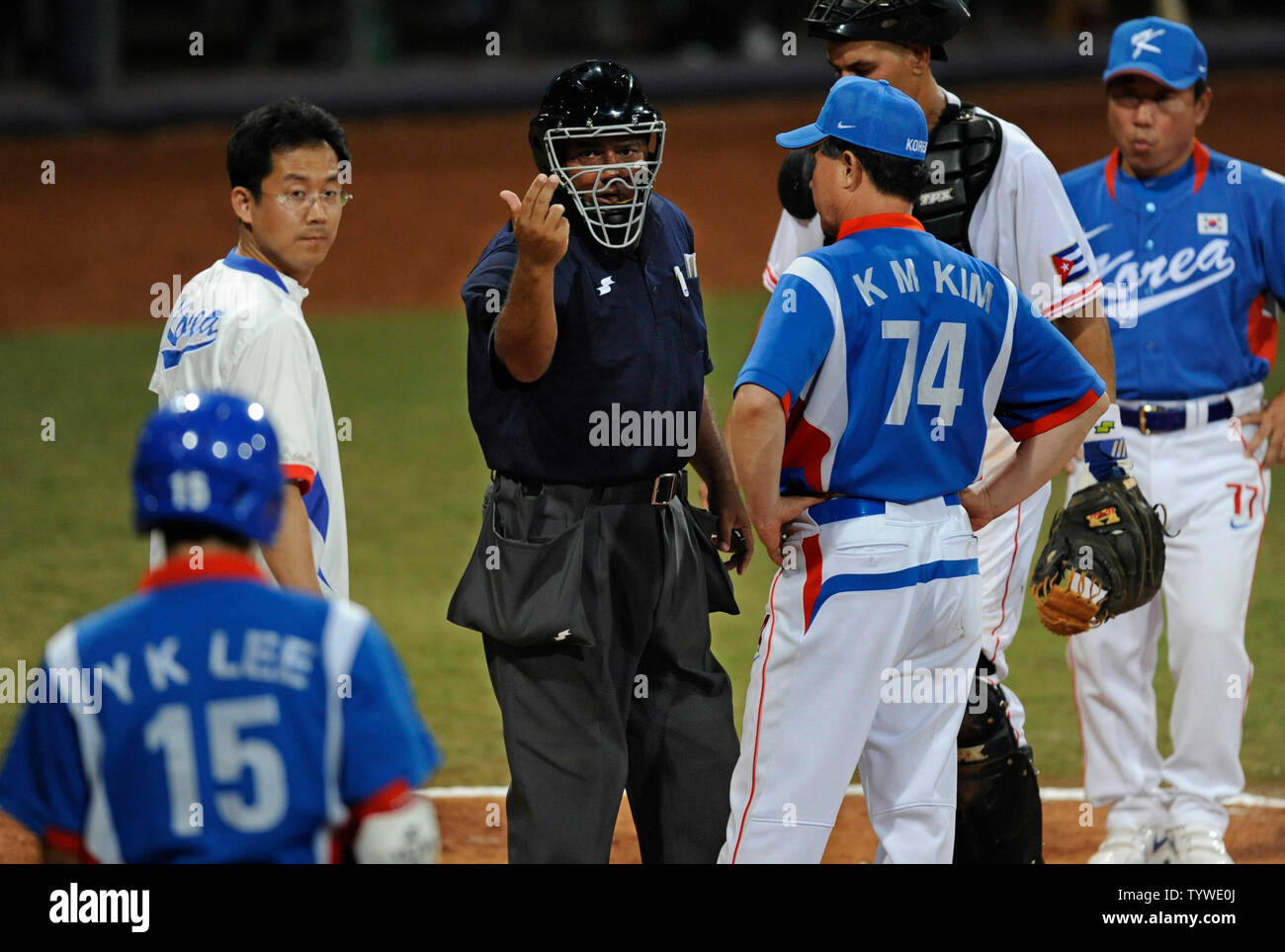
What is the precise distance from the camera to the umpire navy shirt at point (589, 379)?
3.75 metres

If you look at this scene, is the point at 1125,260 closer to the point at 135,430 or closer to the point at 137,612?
the point at 137,612

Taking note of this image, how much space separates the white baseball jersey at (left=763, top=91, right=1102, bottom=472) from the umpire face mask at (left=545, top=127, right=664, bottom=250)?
2.49 feet

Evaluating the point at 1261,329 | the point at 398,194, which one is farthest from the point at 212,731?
the point at 398,194

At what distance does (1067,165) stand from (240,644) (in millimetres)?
15206

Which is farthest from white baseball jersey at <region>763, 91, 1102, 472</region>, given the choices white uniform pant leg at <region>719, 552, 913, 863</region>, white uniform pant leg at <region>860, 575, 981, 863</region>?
Answer: white uniform pant leg at <region>719, 552, 913, 863</region>

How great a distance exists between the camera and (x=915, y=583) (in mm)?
3520

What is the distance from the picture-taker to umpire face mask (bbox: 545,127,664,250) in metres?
3.73

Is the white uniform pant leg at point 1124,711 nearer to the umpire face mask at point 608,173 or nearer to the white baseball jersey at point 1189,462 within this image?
the white baseball jersey at point 1189,462

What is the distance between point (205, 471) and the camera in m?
2.27

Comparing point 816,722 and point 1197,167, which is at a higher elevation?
point 1197,167

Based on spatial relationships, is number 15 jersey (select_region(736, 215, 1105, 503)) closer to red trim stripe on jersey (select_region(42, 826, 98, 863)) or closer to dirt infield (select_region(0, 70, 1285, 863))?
red trim stripe on jersey (select_region(42, 826, 98, 863))

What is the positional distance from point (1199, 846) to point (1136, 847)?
18 cm

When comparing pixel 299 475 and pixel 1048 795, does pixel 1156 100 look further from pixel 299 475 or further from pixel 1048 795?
pixel 299 475

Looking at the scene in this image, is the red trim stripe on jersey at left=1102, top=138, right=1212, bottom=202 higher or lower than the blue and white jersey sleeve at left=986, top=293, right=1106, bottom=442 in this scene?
higher
